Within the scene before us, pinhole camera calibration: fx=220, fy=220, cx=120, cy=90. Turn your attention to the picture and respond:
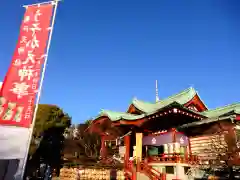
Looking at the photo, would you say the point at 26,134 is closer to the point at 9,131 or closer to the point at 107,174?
the point at 9,131

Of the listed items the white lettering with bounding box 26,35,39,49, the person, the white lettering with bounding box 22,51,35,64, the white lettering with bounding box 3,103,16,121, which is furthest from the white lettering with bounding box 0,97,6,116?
the person

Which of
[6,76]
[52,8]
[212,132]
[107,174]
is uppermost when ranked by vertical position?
[52,8]

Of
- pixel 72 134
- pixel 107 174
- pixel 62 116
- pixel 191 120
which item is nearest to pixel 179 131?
pixel 191 120

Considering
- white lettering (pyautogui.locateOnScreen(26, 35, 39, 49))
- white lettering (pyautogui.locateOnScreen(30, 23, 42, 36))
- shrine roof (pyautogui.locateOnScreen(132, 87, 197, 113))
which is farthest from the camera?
shrine roof (pyautogui.locateOnScreen(132, 87, 197, 113))

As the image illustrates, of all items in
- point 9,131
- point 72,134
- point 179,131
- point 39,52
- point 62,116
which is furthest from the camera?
point 72,134

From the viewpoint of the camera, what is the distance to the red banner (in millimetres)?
8797

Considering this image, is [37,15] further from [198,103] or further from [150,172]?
[198,103]

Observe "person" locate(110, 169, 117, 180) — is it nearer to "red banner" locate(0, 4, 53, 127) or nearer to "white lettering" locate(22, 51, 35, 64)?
"red banner" locate(0, 4, 53, 127)

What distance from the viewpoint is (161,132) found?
19.0m

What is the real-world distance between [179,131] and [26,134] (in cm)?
1286

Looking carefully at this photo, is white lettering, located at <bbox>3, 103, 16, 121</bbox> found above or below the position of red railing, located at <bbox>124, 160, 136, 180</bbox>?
above

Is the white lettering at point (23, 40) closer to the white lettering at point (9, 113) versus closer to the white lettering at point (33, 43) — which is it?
the white lettering at point (33, 43)

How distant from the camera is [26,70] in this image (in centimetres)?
970

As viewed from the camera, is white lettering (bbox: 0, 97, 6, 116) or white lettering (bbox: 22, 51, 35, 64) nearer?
white lettering (bbox: 0, 97, 6, 116)
